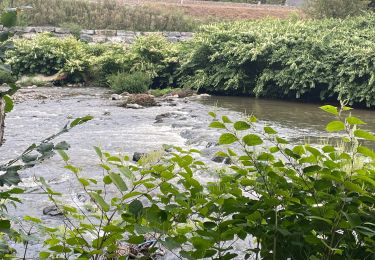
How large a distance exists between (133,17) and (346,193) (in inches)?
1282

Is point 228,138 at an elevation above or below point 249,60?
above

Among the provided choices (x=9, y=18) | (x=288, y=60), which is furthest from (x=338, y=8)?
(x=9, y=18)

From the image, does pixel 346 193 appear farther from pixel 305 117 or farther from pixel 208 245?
pixel 305 117

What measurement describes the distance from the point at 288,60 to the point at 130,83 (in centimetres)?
553

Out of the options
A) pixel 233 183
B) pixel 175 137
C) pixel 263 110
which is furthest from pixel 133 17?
pixel 233 183

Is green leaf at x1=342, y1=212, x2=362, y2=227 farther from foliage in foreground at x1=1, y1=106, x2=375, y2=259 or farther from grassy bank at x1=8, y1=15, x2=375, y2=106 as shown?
grassy bank at x1=8, y1=15, x2=375, y2=106

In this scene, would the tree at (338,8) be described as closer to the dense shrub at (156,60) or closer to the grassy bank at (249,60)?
the grassy bank at (249,60)

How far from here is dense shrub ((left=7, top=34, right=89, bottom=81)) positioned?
74.4ft

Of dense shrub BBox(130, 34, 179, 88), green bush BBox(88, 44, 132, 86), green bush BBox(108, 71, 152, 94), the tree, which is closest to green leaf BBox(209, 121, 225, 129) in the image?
green bush BBox(108, 71, 152, 94)

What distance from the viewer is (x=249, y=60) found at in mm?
20781

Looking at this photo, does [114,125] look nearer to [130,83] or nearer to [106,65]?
[130,83]

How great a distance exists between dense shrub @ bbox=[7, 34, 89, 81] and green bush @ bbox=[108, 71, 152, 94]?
2545 mm

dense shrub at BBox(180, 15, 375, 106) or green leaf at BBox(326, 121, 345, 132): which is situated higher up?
green leaf at BBox(326, 121, 345, 132)

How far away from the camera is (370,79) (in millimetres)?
17109
